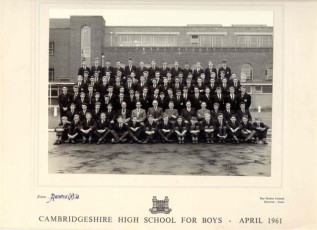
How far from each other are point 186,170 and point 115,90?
67cm

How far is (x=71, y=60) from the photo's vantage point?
209 cm

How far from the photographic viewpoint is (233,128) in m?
2.12

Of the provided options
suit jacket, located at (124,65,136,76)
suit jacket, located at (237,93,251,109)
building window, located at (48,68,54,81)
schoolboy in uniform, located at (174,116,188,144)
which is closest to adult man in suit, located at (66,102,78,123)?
building window, located at (48,68,54,81)

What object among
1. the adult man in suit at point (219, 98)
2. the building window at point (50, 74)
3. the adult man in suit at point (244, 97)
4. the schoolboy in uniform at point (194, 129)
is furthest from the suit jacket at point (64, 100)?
the adult man in suit at point (244, 97)

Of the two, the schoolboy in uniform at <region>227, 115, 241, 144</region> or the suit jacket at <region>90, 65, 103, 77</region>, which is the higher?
the suit jacket at <region>90, 65, 103, 77</region>

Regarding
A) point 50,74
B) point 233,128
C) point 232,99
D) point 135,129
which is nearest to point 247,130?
point 233,128

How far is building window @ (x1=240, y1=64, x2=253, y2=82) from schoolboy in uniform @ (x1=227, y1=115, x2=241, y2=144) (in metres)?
0.23

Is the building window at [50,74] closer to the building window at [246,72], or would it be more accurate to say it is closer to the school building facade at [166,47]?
the school building facade at [166,47]

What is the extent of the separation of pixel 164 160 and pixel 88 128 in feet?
1.59

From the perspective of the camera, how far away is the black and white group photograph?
1.93 m

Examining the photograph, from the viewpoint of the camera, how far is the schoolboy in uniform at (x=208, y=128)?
2.11m

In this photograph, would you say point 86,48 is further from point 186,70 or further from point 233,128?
point 233,128

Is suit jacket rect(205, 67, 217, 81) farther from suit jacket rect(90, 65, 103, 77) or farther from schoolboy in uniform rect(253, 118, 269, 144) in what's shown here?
suit jacket rect(90, 65, 103, 77)
